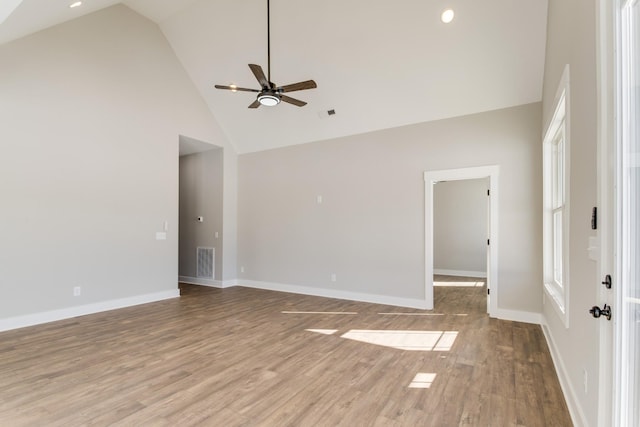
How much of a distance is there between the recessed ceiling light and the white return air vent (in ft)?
19.5

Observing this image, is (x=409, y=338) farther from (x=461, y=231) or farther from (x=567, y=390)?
(x=461, y=231)

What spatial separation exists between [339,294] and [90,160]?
182 inches

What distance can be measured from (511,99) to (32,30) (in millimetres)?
6317

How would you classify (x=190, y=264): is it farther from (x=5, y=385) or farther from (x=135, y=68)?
(x=5, y=385)

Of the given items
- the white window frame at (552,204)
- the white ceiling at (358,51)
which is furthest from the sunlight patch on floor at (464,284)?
the white ceiling at (358,51)

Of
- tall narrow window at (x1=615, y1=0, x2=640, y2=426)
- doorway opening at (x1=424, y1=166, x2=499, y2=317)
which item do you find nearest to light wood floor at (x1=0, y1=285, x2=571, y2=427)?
doorway opening at (x1=424, y1=166, x2=499, y2=317)

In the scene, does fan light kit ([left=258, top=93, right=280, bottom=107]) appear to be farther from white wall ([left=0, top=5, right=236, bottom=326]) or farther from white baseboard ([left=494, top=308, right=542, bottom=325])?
white baseboard ([left=494, top=308, right=542, bottom=325])

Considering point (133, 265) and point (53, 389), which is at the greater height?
point (133, 265)

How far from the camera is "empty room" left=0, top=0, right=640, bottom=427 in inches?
82.6

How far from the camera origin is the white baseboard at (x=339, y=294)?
17.0 ft

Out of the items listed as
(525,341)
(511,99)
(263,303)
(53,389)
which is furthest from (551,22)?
(53,389)

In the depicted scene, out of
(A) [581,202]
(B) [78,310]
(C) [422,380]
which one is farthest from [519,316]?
(B) [78,310]

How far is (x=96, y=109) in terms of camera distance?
15.9ft

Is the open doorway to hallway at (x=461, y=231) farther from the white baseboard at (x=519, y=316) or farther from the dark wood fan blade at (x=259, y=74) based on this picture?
the dark wood fan blade at (x=259, y=74)
